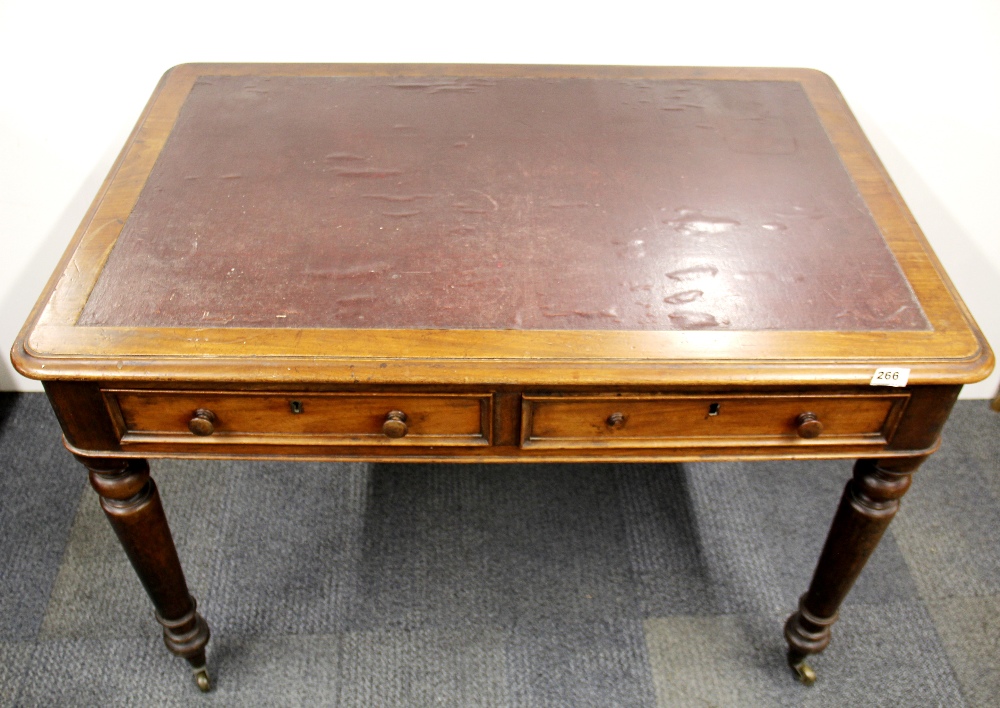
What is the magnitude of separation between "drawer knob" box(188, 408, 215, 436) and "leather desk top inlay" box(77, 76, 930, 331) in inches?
4.6

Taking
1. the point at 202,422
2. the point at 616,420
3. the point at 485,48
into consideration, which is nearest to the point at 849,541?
the point at 616,420

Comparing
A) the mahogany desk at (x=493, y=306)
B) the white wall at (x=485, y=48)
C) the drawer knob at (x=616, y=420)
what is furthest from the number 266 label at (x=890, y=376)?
the white wall at (x=485, y=48)

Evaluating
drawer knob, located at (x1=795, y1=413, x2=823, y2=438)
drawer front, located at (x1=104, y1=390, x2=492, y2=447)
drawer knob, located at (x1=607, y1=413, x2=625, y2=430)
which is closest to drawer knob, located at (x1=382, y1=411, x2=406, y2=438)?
drawer front, located at (x1=104, y1=390, x2=492, y2=447)

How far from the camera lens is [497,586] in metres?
1.65

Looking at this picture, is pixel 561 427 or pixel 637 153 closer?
pixel 561 427

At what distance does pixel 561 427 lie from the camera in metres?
1.13

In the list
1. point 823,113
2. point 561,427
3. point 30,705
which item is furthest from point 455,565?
point 823,113

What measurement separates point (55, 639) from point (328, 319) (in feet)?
3.08

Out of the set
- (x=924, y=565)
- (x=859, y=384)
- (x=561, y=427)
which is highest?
(x=859, y=384)

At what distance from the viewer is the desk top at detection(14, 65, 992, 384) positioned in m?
1.04

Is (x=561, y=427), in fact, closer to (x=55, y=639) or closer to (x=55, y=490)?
(x=55, y=639)

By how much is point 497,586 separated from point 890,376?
88 centimetres

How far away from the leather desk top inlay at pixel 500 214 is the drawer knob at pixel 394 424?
0.12 metres

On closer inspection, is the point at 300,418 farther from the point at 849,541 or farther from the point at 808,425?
the point at 849,541
